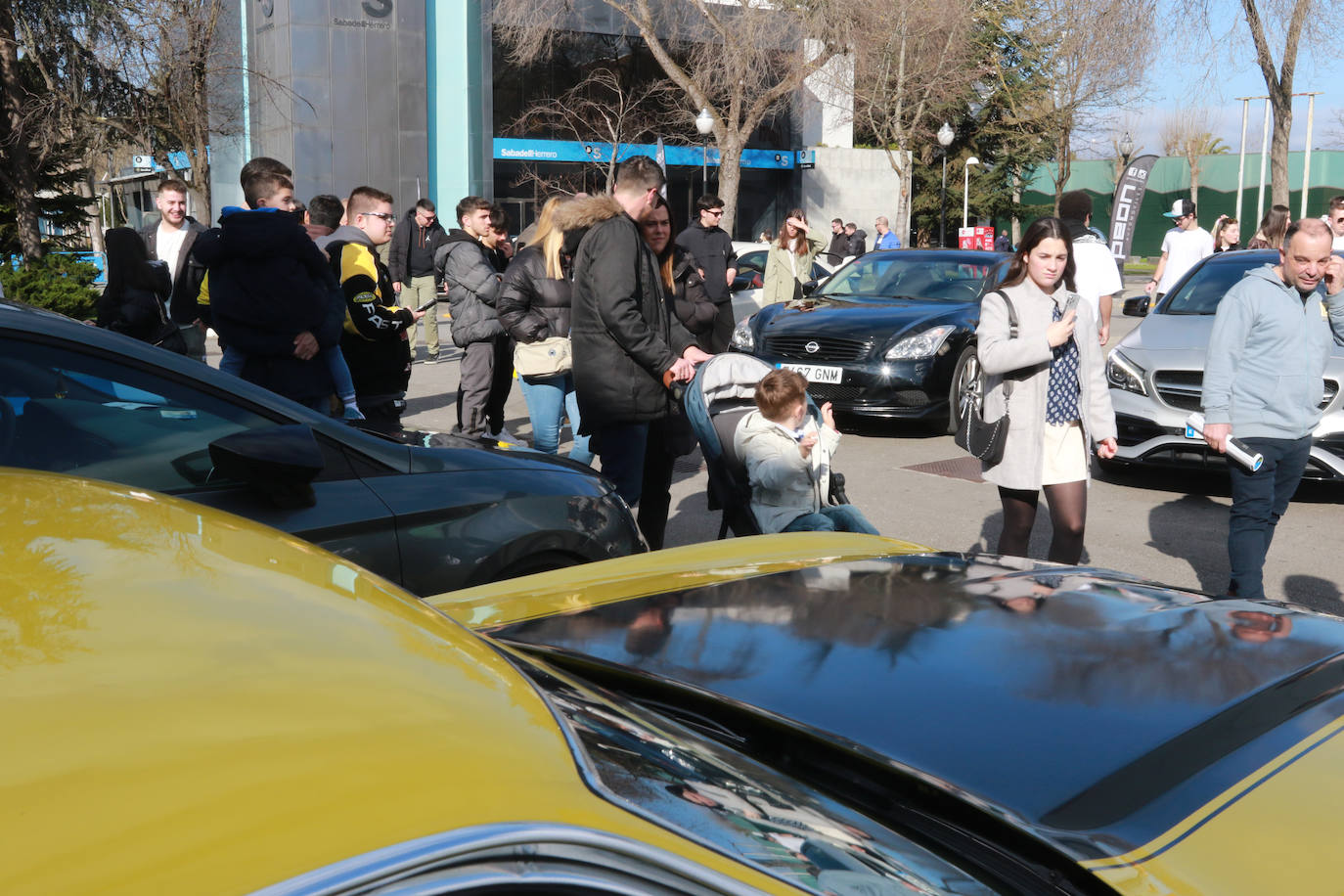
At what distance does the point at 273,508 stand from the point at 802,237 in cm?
1062

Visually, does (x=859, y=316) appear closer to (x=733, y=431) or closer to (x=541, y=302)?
(x=541, y=302)

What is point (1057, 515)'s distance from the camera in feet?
16.5

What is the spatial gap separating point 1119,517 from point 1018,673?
19.5 ft

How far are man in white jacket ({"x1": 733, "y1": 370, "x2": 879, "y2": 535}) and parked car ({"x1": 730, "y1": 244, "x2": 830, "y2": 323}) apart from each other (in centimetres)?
730

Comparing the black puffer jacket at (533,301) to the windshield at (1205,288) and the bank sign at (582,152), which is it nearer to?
the windshield at (1205,288)

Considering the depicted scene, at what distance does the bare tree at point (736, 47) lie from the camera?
27.5 m

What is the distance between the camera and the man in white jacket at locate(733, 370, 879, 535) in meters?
5.06

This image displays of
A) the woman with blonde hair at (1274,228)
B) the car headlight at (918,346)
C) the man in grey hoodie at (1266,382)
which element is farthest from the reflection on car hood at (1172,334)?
the man in grey hoodie at (1266,382)

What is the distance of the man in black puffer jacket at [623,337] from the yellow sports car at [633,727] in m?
2.44

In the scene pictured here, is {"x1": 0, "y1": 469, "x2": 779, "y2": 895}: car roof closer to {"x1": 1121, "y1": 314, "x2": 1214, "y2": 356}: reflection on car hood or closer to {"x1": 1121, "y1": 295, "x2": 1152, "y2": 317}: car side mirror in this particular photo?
{"x1": 1121, "y1": 314, "x2": 1214, "y2": 356}: reflection on car hood

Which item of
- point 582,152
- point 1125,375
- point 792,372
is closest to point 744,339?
point 1125,375

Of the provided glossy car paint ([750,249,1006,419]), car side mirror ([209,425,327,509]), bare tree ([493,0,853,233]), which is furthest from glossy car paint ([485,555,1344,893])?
bare tree ([493,0,853,233])

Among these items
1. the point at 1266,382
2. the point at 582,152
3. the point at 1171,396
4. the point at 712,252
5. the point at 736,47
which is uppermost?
the point at 736,47

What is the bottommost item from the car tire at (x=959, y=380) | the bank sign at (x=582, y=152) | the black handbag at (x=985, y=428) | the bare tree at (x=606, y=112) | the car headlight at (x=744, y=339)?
the car tire at (x=959, y=380)
